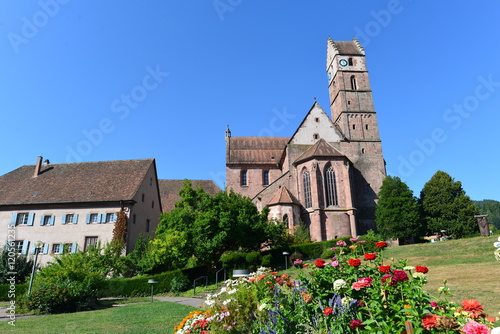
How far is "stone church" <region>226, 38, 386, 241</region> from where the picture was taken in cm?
3291

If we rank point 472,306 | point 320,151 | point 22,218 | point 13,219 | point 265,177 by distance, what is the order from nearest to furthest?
point 472,306 → point 13,219 → point 22,218 → point 320,151 → point 265,177

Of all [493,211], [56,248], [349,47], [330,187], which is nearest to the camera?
[56,248]

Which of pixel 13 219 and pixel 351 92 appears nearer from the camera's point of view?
pixel 13 219

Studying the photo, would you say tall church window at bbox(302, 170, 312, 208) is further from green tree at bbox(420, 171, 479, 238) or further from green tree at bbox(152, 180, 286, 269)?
green tree at bbox(420, 171, 479, 238)

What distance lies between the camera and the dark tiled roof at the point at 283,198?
108ft

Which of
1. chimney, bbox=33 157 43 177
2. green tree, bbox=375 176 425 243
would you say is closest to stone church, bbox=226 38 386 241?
green tree, bbox=375 176 425 243

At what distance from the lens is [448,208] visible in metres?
34.2

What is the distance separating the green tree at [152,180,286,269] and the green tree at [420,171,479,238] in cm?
2047

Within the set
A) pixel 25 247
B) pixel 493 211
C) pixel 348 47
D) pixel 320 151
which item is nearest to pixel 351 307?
pixel 320 151

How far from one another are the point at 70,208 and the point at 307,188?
25.2 metres

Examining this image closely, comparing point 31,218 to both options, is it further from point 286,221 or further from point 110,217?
point 286,221

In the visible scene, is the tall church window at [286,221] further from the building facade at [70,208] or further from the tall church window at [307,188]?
the building facade at [70,208]

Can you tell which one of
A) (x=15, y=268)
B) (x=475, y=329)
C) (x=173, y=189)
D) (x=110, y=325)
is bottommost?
(x=110, y=325)

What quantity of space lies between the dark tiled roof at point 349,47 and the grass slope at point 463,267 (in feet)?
104
